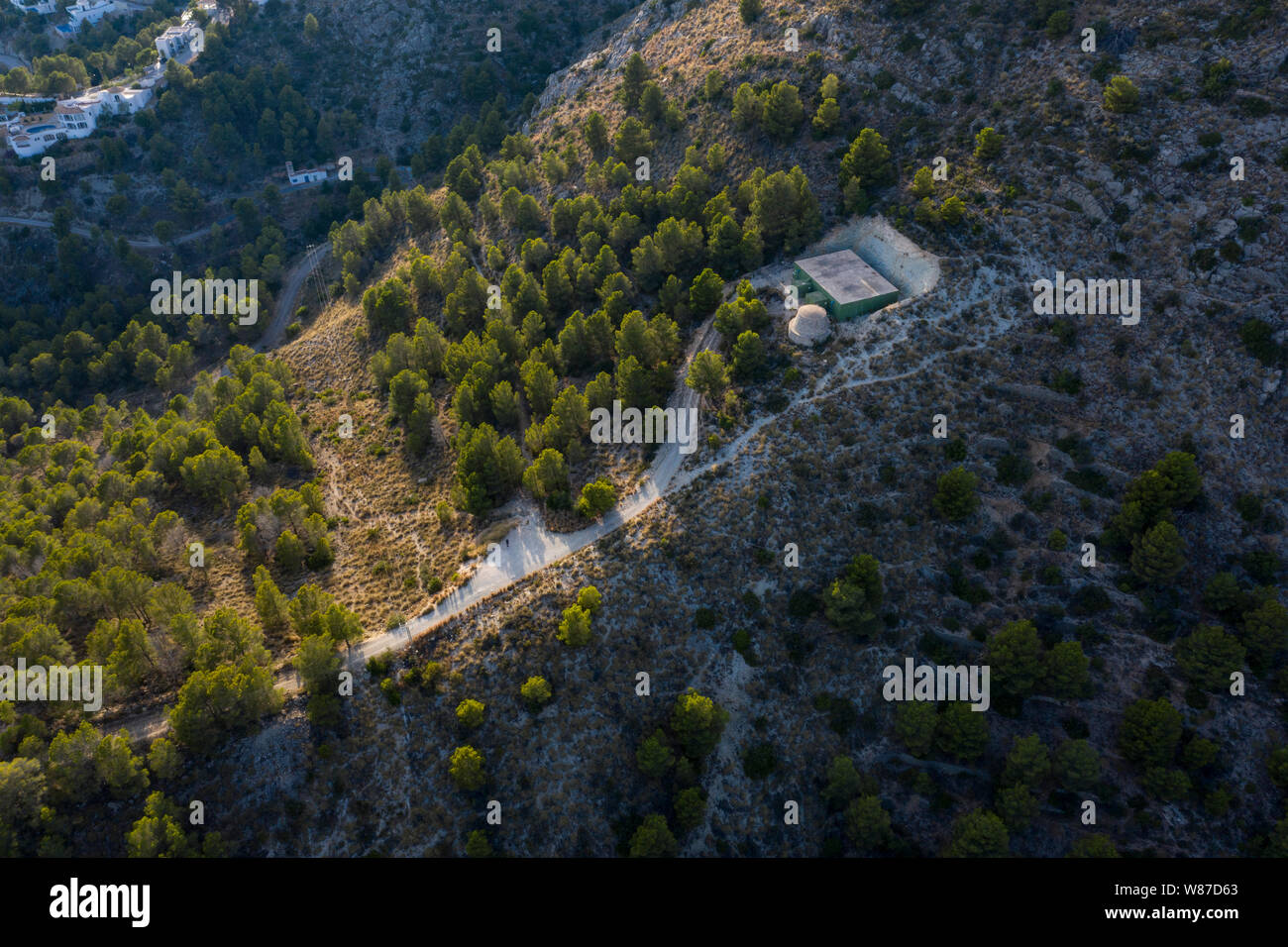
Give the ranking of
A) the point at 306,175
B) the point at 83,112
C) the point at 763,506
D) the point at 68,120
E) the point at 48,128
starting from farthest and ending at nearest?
1. the point at 306,175
2. the point at 83,112
3. the point at 68,120
4. the point at 48,128
5. the point at 763,506

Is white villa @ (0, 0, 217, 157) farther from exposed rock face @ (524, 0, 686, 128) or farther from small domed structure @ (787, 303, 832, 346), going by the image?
small domed structure @ (787, 303, 832, 346)

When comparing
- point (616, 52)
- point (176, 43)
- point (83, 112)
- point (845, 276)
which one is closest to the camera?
point (845, 276)

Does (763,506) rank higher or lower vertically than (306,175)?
lower

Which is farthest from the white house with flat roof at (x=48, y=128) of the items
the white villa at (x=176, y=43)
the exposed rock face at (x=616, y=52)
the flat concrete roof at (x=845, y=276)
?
the flat concrete roof at (x=845, y=276)

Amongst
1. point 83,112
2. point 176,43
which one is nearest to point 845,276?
point 83,112

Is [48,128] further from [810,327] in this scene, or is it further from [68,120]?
[810,327]

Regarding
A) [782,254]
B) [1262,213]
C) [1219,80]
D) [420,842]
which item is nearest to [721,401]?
[782,254]
